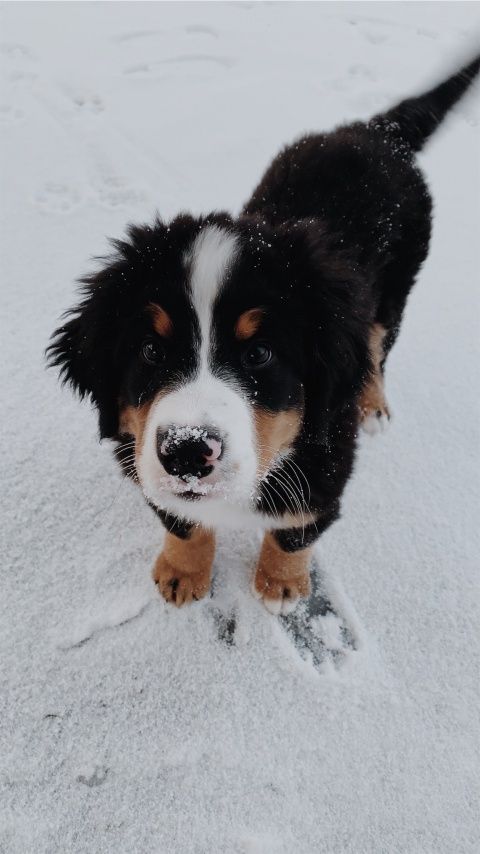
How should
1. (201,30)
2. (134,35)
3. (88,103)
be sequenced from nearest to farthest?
(88,103)
(134,35)
(201,30)

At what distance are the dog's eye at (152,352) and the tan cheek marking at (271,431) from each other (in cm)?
26

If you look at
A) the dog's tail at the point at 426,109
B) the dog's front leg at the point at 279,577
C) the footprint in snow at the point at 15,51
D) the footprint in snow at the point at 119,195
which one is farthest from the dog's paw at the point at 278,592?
the footprint in snow at the point at 15,51

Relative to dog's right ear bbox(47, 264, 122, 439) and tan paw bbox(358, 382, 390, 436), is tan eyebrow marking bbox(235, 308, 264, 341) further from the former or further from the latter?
tan paw bbox(358, 382, 390, 436)

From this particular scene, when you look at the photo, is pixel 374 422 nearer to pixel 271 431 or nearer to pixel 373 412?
pixel 373 412

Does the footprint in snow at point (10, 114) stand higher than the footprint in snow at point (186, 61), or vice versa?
the footprint in snow at point (186, 61)

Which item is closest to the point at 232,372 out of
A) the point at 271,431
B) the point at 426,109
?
the point at 271,431

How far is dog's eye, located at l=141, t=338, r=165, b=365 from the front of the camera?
1.37m

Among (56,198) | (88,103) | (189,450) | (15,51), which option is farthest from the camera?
(15,51)

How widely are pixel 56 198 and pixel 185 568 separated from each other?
7.83ft

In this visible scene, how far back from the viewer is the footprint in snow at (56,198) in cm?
323

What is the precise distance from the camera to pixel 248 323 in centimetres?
Result: 133

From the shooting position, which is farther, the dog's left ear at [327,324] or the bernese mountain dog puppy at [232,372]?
the dog's left ear at [327,324]

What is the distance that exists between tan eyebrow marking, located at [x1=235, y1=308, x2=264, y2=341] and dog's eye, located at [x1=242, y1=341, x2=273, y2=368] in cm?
3

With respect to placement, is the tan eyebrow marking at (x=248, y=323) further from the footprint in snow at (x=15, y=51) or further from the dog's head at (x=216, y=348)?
the footprint in snow at (x=15, y=51)
